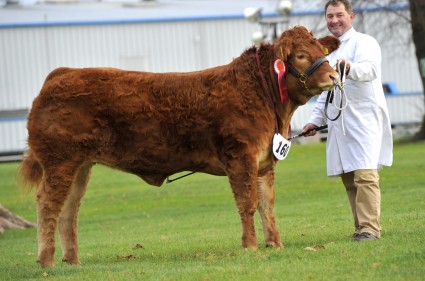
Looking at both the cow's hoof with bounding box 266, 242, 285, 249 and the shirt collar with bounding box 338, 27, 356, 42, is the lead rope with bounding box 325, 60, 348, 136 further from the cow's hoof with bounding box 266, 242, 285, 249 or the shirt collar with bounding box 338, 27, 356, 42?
the cow's hoof with bounding box 266, 242, 285, 249

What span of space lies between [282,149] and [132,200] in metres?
13.2

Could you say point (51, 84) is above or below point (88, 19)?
above

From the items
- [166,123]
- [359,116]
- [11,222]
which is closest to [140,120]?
[166,123]

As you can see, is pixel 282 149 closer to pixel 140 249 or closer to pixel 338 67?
pixel 338 67

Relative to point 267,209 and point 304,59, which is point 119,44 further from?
point 304,59

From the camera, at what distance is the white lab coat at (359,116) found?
10.4 meters

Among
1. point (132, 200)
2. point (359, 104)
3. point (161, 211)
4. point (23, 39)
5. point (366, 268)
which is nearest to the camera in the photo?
point (366, 268)

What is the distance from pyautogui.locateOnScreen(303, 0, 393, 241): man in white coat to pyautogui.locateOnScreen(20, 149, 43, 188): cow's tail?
3.12 m

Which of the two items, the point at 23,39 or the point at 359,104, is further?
the point at 23,39

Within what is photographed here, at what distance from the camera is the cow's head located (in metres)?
9.82

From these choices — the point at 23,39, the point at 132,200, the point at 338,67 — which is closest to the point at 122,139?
the point at 338,67

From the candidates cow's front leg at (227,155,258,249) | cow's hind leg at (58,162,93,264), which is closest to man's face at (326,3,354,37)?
cow's front leg at (227,155,258,249)

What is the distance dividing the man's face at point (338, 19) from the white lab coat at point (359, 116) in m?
0.07

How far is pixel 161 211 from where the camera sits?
20203 mm
